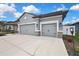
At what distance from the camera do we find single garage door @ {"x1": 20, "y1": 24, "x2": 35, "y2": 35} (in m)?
3.39

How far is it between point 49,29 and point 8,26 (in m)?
0.99

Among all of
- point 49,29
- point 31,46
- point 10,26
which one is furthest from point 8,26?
point 49,29

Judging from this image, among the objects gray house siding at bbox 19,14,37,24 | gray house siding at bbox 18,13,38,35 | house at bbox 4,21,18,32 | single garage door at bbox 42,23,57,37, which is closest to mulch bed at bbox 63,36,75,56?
single garage door at bbox 42,23,57,37

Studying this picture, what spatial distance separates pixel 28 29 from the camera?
344 cm

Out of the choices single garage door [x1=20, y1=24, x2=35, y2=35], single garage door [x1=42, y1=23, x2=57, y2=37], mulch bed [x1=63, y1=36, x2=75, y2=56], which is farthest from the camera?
single garage door [x1=20, y1=24, x2=35, y2=35]

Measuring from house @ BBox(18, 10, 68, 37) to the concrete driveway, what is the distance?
0.43ft

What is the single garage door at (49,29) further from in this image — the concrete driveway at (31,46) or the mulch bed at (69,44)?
the mulch bed at (69,44)

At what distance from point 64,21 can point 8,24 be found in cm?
131

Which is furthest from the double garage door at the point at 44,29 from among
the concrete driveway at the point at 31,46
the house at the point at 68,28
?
the house at the point at 68,28

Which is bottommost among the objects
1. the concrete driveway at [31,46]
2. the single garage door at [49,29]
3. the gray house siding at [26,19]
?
the concrete driveway at [31,46]

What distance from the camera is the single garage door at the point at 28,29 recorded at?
133 inches

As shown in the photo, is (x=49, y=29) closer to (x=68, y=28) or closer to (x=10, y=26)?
(x=68, y=28)

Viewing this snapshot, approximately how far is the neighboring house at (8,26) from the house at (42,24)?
12 cm

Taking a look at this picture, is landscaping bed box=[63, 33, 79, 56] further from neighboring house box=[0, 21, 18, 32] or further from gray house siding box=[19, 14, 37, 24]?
neighboring house box=[0, 21, 18, 32]
